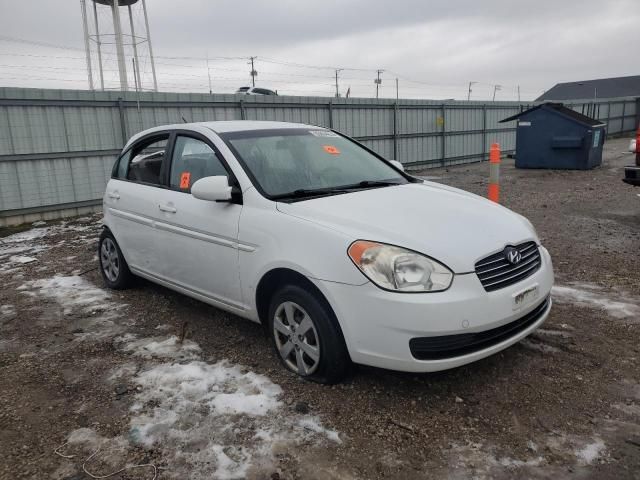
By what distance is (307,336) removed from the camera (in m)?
3.21

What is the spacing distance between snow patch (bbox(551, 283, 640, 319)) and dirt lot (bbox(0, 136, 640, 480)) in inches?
0.7

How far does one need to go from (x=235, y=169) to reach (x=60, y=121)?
731cm

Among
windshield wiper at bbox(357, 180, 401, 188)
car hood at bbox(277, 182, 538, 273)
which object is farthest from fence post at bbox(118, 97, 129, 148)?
car hood at bbox(277, 182, 538, 273)

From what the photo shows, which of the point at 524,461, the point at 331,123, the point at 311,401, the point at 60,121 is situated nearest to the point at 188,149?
the point at 311,401

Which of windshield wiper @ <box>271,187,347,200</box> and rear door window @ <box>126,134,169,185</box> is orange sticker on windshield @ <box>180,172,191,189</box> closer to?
rear door window @ <box>126,134,169,185</box>

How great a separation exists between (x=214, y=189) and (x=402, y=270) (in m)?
1.47

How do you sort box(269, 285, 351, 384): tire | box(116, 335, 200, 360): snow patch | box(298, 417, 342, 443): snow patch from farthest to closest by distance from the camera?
box(116, 335, 200, 360): snow patch
box(269, 285, 351, 384): tire
box(298, 417, 342, 443): snow patch

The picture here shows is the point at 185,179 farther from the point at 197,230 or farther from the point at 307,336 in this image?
the point at 307,336

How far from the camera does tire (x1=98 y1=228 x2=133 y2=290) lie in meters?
5.18

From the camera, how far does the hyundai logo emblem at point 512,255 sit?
Result: 120 inches

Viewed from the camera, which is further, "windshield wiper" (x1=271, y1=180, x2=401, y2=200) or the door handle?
the door handle

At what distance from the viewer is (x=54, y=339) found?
4254 mm

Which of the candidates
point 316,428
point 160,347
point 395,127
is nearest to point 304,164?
point 160,347

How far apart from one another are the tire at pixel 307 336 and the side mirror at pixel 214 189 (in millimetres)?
789
